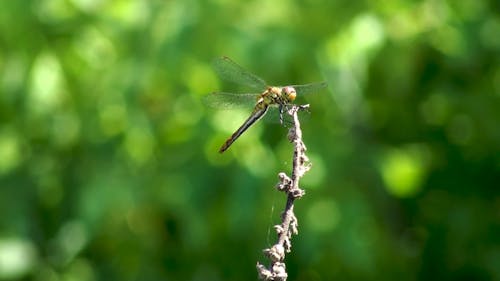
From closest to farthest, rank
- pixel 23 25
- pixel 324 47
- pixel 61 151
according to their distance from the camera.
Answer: pixel 324 47 < pixel 23 25 < pixel 61 151

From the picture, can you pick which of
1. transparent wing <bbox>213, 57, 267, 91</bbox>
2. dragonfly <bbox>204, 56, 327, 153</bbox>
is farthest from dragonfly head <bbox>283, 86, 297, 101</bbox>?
transparent wing <bbox>213, 57, 267, 91</bbox>

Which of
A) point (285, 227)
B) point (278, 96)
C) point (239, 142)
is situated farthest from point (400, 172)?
point (285, 227)

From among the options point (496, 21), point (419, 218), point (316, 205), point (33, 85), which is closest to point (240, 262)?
point (316, 205)

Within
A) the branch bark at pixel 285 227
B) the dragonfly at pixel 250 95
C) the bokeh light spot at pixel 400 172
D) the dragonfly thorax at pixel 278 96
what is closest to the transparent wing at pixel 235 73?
the dragonfly at pixel 250 95

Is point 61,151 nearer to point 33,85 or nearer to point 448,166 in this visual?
point 33,85

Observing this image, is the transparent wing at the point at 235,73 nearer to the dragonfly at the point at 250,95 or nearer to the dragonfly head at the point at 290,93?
the dragonfly at the point at 250,95

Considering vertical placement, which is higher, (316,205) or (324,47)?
(324,47)
